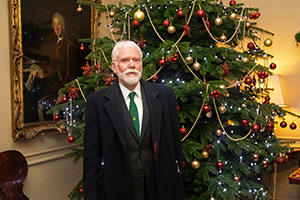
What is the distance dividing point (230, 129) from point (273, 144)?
45cm

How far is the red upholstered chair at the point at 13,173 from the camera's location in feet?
10.9

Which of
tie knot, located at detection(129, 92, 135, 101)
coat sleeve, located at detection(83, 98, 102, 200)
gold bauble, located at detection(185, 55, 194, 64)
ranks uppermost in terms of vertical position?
gold bauble, located at detection(185, 55, 194, 64)

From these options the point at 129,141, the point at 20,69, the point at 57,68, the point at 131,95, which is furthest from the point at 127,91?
the point at 57,68

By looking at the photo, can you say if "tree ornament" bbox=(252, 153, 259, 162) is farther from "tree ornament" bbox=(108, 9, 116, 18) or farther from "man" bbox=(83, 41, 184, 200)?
"tree ornament" bbox=(108, 9, 116, 18)

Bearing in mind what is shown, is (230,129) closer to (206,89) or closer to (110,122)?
(206,89)

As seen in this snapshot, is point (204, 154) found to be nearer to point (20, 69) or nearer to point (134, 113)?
point (134, 113)

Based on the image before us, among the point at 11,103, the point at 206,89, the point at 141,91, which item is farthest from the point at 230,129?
the point at 11,103

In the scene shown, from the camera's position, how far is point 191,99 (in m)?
3.10

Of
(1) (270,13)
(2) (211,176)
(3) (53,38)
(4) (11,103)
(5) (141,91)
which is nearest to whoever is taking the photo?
(5) (141,91)

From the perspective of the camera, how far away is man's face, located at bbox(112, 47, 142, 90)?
6.79ft

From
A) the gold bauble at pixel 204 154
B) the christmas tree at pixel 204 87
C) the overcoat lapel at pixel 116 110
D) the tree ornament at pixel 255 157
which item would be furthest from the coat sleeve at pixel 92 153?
the tree ornament at pixel 255 157

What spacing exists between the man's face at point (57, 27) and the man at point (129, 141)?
7.15 feet

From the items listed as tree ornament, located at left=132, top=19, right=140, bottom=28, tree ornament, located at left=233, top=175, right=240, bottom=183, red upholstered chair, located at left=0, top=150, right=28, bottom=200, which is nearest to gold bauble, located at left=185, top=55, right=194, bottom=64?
tree ornament, located at left=132, top=19, right=140, bottom=28

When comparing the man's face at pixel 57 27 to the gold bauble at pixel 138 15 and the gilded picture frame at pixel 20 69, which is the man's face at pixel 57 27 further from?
the gold bauble at pixel 138 15
